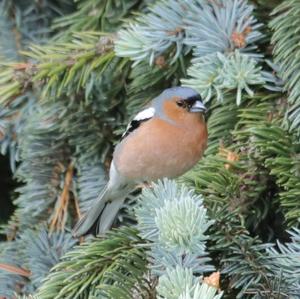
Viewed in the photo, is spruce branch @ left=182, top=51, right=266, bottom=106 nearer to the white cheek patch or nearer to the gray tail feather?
the white cheek patch

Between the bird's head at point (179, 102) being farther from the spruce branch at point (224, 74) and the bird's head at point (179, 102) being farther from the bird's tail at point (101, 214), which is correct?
the bird's tail at point (101, 214)

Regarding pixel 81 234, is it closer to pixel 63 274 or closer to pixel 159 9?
pixel 63 274

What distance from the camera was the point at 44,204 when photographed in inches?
121

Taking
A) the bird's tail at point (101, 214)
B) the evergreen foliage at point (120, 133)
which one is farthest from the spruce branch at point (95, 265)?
the bird's tail at point (101, 214)

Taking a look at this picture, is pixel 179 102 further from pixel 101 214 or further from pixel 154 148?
pixel 101 214

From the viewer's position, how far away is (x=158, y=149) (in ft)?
9.43

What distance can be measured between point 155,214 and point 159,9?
1005 millimetres

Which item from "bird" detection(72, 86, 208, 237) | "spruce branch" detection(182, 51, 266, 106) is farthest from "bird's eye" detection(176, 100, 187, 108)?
"spruce branch" detection(182, 51, 266, 106)

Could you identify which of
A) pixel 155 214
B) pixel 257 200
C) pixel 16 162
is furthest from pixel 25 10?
pixel 155 214

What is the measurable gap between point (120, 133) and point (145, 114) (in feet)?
0.50

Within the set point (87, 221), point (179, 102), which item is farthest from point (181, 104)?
point (87, 221)

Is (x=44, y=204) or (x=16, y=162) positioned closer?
(x=44, y=204)

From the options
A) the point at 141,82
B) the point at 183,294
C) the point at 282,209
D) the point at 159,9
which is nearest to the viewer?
the point at 183,294

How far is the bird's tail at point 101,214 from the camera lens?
9.23ft
